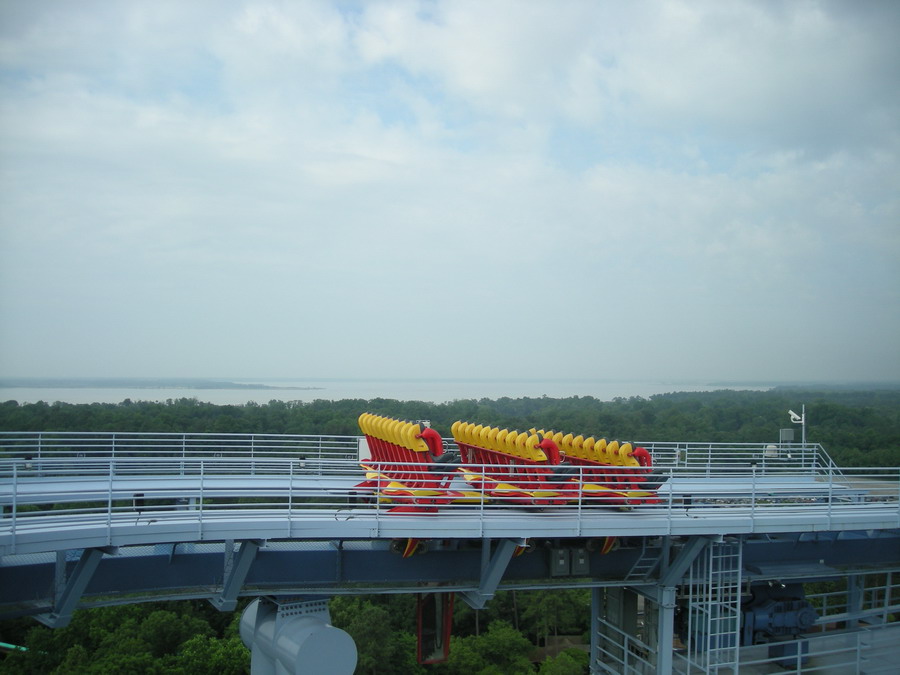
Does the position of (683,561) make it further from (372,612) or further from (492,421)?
(492,421)

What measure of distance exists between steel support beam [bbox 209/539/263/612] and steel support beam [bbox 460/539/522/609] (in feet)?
12.7

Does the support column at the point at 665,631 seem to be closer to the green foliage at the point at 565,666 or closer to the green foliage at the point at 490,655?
the green foliage at the point at 565,666

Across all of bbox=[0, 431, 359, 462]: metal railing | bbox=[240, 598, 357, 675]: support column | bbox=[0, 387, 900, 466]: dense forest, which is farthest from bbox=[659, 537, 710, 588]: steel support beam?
bbox=[0, 387, 900, 466]: dense forest

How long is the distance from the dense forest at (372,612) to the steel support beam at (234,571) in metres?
21.0

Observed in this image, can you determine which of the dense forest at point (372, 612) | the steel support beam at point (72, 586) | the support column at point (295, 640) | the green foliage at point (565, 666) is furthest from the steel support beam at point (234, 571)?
the green foliage at point (565, 666)

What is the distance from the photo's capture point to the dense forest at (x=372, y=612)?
117 feet

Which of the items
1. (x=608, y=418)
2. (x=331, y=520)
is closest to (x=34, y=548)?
(x=331, y=520)

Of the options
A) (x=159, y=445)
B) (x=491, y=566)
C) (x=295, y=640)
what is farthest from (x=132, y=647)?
(x=491, y=566)

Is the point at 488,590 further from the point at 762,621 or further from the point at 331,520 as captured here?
the point at 762,621

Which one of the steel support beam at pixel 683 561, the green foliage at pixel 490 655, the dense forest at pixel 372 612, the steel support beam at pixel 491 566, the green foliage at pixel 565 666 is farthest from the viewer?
the green foliage at pixel 490 655

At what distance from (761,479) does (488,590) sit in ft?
39.0

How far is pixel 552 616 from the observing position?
48.8m

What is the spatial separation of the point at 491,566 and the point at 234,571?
442 centimetres

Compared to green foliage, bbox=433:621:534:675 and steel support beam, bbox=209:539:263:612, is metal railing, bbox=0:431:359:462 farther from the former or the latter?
green foliage, bbox=433:621:534:675
